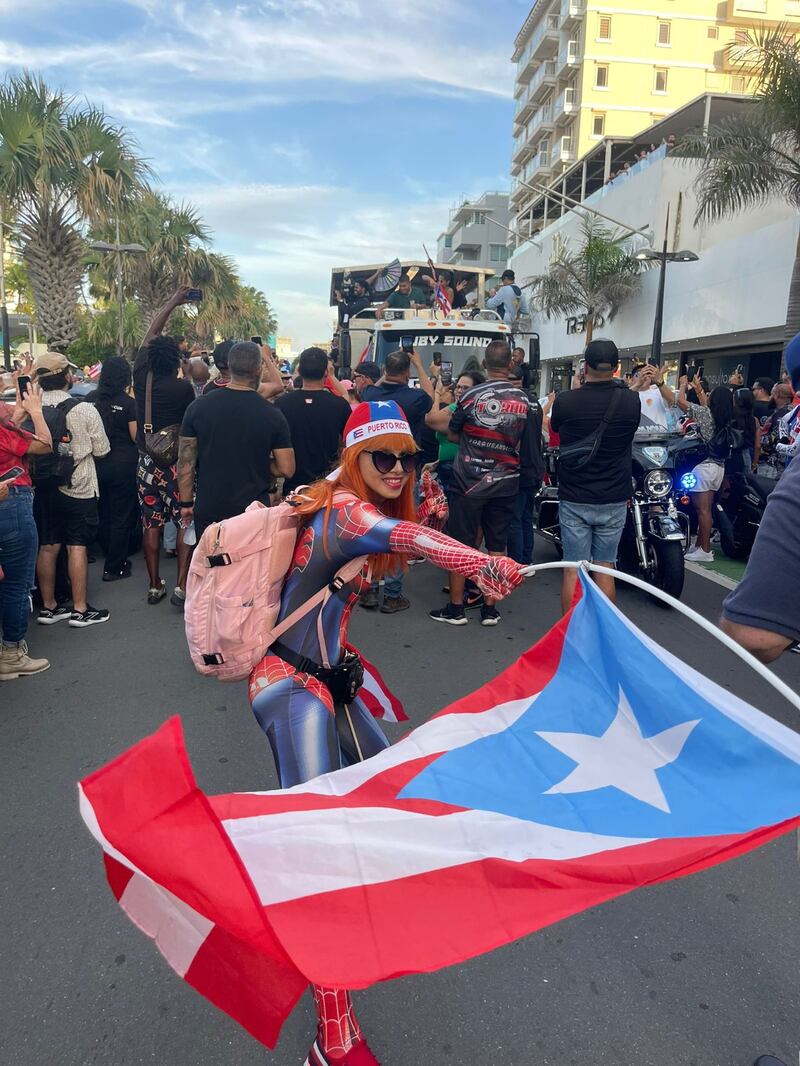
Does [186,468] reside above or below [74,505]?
above

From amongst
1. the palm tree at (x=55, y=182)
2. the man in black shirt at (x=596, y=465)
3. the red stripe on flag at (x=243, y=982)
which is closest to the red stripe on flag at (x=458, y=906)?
the red stripe on flag at (x=243, y=982)

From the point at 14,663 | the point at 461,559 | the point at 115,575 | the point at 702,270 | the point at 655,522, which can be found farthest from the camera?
the point at 702,270

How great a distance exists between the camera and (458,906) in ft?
5.72

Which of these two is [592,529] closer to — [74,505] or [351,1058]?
[74,505]

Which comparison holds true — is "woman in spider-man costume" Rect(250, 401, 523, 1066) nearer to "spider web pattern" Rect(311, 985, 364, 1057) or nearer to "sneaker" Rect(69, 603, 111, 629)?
"spider web pattern" Rect(311, 985, 364, 1057)

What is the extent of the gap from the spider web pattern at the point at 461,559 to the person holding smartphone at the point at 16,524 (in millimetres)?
3355

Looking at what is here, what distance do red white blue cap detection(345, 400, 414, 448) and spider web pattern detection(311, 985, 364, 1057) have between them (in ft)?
5.14

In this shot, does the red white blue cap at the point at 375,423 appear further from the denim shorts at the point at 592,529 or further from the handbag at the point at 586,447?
the denim shorts at the point at 592,529

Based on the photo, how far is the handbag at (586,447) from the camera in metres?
5.49

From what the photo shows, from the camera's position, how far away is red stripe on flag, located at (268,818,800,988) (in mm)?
1596

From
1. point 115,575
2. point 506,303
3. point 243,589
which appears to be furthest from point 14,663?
point 506,303

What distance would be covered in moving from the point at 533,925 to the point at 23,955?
1.89 meters

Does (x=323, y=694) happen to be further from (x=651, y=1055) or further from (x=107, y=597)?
(x=107, y=597)

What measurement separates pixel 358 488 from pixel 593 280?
102 feet
